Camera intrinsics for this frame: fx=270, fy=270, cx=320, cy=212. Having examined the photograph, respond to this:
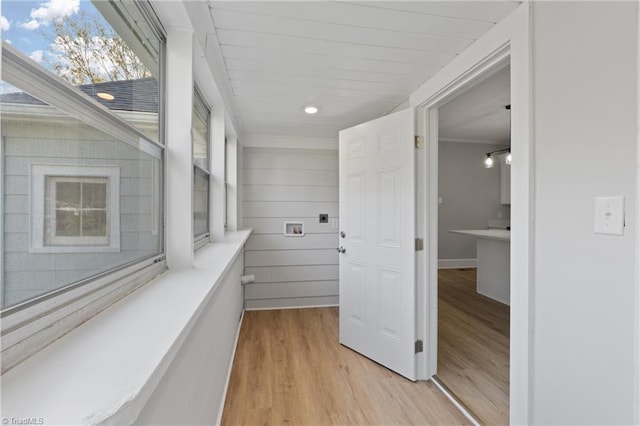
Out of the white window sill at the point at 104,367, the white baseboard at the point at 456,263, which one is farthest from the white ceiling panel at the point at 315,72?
the white baseboard at the point at 456,263

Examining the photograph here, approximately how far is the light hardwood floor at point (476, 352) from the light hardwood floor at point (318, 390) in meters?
0.18

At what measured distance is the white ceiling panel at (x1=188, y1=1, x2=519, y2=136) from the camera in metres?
1.22

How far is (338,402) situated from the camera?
177cm

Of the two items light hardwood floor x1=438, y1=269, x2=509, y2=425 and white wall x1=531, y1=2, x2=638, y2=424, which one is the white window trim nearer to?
white wall x1=531, y1=2, x2=638, y2=424

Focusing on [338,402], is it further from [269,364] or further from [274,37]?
[274,37]

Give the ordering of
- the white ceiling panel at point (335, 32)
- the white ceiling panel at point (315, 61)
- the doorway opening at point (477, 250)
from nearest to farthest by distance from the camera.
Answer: the white ceiling panel at point (335, 32) < the white ceiling panel at point (315, 61) < the doorway opening at point (477, 250)

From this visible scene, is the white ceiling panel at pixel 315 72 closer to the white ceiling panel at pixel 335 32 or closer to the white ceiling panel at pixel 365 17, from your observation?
the white ceiling panel at pixel 335 32

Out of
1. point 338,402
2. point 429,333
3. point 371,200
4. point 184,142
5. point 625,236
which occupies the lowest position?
point 338,402

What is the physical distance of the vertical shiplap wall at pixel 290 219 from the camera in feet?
11.2

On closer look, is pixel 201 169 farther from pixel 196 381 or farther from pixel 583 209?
pixel 583 209

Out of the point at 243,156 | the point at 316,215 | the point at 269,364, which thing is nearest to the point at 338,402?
the point at 269,364

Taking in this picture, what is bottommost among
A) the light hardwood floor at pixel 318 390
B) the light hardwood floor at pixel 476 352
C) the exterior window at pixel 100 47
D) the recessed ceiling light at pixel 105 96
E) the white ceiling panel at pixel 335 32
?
the light hardwood floor at pixel 318 390

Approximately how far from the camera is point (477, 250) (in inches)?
156

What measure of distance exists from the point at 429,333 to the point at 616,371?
124 cm
